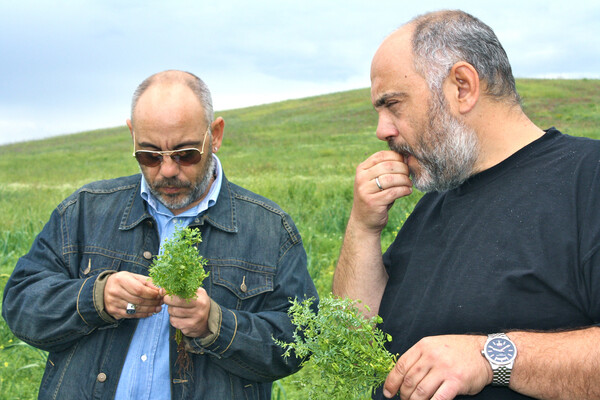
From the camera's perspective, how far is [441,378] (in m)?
2.10

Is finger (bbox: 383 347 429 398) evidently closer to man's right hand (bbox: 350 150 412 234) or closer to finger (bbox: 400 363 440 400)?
finger (bbox: 400 363 440 400)

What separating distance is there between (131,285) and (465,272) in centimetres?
150

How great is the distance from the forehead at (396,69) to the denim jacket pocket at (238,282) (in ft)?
3.69

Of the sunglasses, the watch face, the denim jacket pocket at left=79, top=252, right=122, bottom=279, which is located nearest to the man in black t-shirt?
the watch face

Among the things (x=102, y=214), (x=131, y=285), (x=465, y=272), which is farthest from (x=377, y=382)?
(x=102, y=214)

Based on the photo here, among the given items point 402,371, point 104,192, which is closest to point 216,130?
point 104,192

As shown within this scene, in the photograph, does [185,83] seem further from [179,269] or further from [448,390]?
[448,390]

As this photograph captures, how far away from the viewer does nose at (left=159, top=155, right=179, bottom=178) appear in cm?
310

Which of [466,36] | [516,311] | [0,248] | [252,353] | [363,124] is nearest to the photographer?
[516,311]

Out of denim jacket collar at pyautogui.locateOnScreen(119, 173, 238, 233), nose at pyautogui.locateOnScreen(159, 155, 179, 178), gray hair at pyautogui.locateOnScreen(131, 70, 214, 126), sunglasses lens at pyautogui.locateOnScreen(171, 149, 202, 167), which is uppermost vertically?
gray hair at pyautogui.locateOnScreen(131, 70, 214, 126)

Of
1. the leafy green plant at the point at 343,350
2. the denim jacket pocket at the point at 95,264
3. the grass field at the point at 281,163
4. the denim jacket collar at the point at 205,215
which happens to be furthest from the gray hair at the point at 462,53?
the grass field at the point at 281,163

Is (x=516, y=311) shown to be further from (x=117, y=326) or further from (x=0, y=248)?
(x=0, y=248)

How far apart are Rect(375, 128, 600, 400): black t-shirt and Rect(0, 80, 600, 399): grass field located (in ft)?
6.92

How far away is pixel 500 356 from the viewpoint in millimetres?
2105
